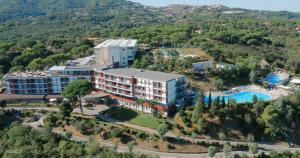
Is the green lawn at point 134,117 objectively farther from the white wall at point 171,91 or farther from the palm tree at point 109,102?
the white wall at point 171,91

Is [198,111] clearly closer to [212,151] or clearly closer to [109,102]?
[212,151]

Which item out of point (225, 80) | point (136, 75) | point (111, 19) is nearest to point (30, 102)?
point (136, 75)

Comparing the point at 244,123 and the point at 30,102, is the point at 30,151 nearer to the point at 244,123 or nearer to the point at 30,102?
the point at 30,102

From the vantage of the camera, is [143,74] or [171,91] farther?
[143,74]

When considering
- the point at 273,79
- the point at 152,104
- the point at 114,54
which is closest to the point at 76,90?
the point at 152,104

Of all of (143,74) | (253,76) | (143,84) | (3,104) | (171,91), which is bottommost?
(3,104)

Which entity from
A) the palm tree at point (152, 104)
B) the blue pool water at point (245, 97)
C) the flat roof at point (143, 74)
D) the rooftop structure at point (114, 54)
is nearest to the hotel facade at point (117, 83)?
the flat roof at point (143, 74)
